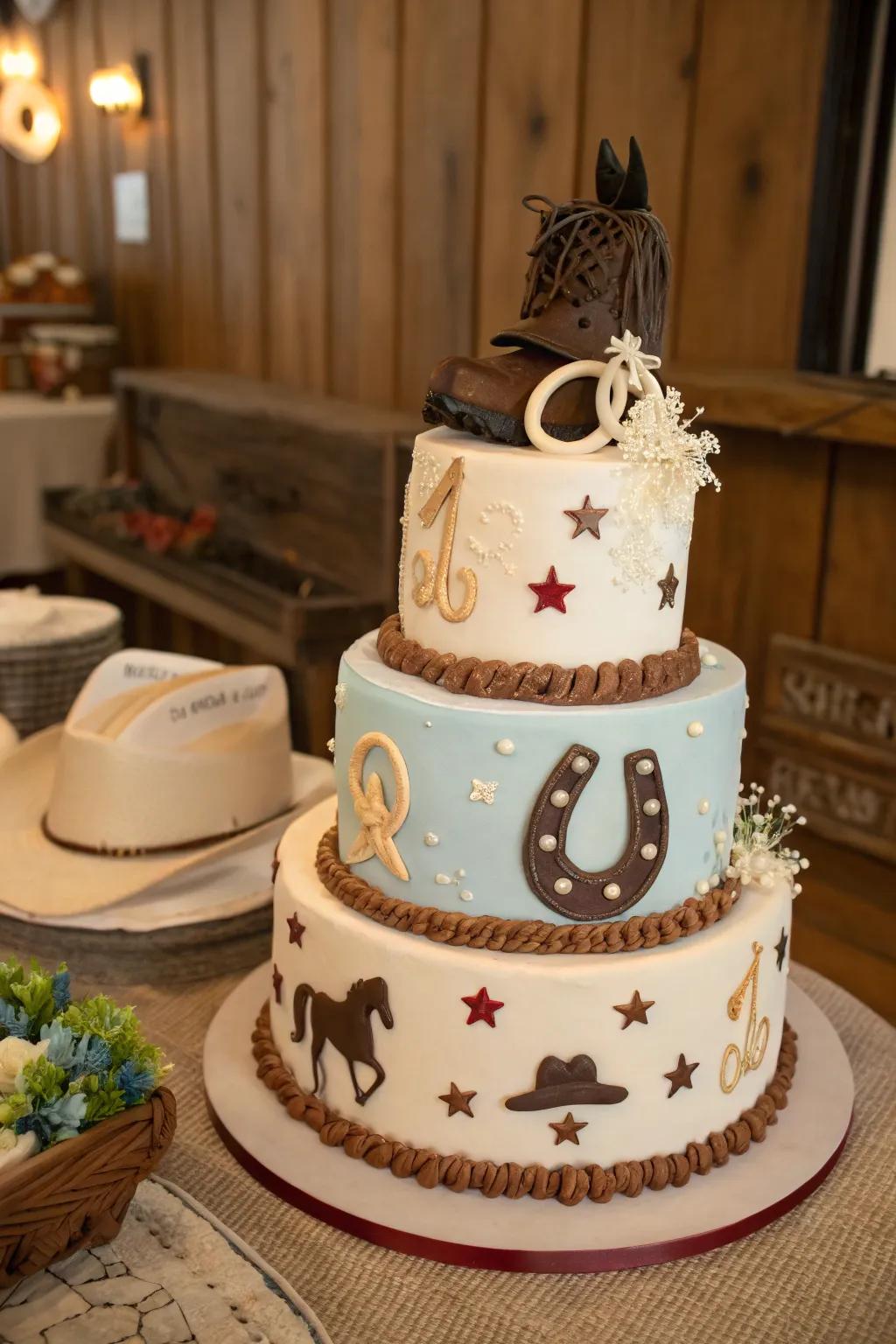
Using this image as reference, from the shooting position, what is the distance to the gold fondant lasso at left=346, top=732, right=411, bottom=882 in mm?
1297

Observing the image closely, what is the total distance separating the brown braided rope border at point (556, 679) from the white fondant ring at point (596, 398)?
22 centimetres

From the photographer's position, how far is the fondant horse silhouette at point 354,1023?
4.25 feet

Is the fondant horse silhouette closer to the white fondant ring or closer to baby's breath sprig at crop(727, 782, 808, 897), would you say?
baby's breath sprig at crop(727, 782, 808, 897)

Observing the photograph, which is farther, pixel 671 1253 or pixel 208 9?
pixel 208 9

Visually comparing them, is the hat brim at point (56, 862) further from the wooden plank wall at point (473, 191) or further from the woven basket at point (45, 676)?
the wooden plank wall at point (473, 191)

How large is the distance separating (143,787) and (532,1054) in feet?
2.45

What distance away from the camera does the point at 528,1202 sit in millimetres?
1263

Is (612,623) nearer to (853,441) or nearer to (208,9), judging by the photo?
(853,441)

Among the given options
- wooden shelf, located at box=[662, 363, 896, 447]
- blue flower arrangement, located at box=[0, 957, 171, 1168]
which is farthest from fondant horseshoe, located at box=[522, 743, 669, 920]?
wooden shelf, located at box=[662, 363, 896, 447]

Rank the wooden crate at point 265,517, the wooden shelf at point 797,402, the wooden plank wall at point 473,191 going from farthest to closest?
the wooden crate at point 265,517 < the wooden plank wall at point 473,191 < the wooden shelf at point 797,402

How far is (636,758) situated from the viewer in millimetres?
1256

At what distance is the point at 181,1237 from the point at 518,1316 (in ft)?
1.05

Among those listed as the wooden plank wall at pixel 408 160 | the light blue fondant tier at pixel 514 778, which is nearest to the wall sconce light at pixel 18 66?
the wooden plank wall at pixel 408 160

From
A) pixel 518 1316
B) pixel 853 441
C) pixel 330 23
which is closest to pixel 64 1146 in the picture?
pixel 518 1316
